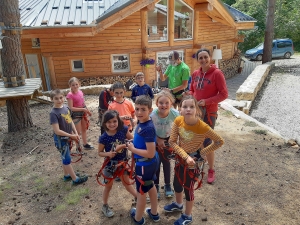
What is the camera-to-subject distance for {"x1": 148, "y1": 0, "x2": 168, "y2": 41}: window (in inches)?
472

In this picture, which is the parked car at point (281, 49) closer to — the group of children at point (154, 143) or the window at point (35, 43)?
the window at point (35, 43)

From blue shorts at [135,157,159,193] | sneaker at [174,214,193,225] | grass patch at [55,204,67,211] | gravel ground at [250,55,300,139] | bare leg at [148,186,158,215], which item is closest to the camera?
blue shorts at [135,157,159,193]

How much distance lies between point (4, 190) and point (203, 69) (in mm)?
3631

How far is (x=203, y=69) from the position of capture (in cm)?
371

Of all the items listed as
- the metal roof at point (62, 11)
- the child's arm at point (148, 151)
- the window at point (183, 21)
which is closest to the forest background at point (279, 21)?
the window at point (183, 21)

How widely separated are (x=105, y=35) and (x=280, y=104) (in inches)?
319

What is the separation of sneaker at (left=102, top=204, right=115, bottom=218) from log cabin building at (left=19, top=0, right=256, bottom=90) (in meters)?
8.10

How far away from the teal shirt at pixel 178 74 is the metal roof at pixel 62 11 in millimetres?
6394

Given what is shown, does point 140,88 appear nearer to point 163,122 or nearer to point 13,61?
point 163,122

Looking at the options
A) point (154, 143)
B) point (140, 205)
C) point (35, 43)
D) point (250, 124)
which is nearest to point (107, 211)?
point (140, 205)

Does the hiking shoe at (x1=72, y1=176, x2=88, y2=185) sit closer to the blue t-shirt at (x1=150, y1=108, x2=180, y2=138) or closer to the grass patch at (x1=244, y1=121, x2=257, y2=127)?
the blue t-shirt at (x1=150, y1=108, x2=180, y2=138)

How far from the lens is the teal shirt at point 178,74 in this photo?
4.82 meters

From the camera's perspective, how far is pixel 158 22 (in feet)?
40.0

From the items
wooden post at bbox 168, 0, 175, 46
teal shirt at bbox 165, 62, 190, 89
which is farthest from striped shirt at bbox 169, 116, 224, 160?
wooden post at bbox 168, 0, 175, 46
